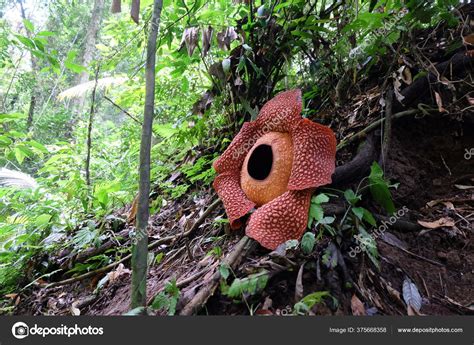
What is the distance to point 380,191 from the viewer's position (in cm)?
149

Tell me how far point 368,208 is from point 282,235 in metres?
0.49

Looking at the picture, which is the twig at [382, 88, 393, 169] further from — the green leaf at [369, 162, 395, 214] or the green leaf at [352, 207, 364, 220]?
the green leaf at [352, 207, 364, 220]

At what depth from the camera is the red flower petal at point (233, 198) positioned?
63.4 inches

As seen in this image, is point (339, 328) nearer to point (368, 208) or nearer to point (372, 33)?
point (368, 208)

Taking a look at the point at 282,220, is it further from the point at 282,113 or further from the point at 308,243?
the point at 282,113

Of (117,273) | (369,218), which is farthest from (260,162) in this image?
(117,273)

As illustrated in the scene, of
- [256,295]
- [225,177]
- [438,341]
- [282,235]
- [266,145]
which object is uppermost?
[266,145]

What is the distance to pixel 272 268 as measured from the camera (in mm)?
1277

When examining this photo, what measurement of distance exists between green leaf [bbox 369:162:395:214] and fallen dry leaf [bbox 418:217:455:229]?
18cm

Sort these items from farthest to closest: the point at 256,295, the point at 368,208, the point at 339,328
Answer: the point at 368,208 < the point at 256,295 < the point at 339,328

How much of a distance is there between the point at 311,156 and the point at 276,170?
17 centimetres

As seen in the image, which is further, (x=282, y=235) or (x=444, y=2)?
(x=444, y=2)

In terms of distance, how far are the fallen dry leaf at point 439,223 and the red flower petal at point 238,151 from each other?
3.00 feet

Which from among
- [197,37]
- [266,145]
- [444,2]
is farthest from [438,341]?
[197,37]
